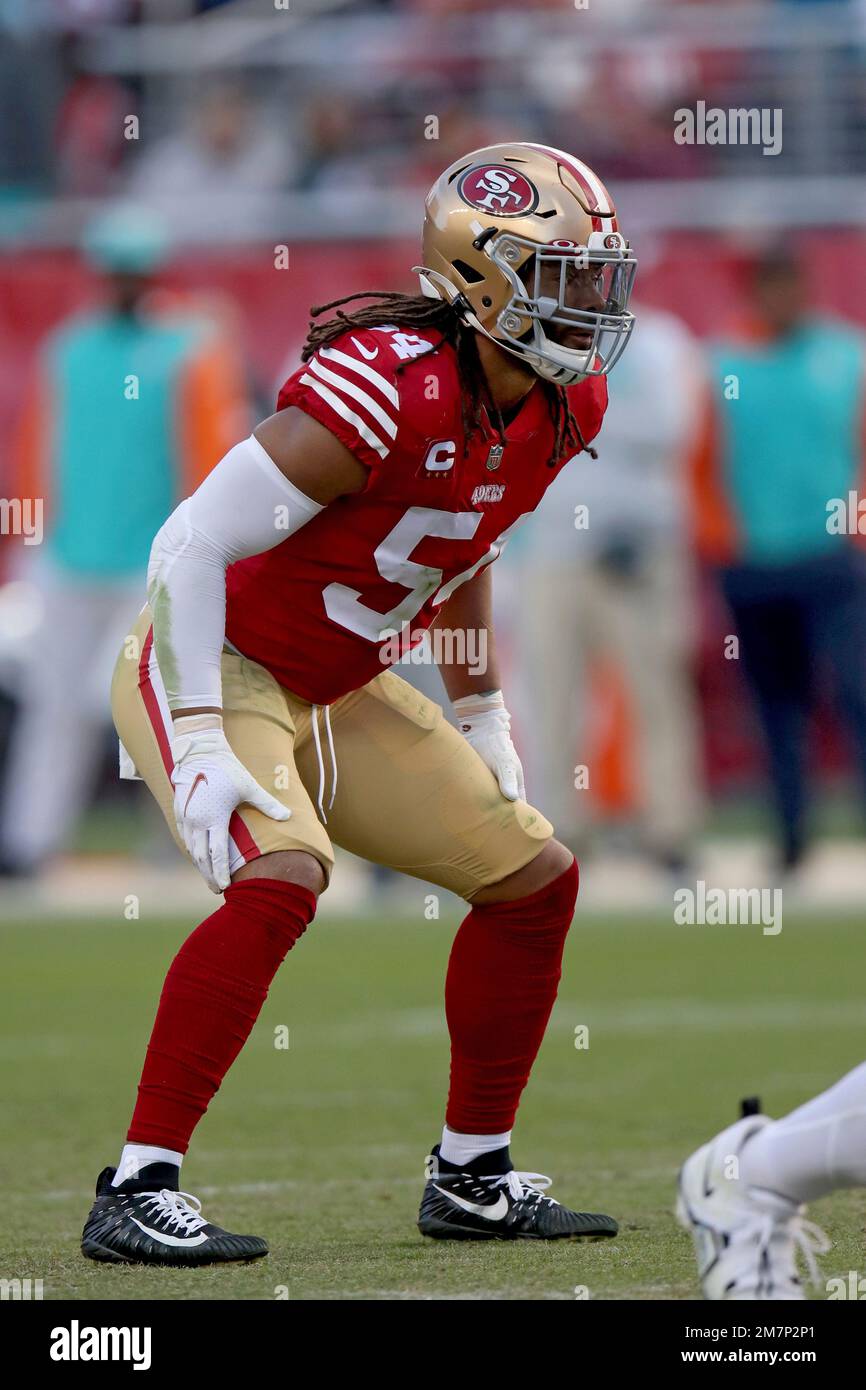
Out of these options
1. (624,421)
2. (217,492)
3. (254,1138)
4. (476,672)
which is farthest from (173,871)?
(217,492)

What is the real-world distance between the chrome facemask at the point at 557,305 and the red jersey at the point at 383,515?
0.37 feet

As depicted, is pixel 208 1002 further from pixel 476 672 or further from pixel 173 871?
pixel 173 871

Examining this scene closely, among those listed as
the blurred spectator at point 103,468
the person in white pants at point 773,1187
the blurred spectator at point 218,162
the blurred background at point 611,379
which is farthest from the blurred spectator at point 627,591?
the person in white pants at point 773,1187

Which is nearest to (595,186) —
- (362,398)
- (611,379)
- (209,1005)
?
(362,398)

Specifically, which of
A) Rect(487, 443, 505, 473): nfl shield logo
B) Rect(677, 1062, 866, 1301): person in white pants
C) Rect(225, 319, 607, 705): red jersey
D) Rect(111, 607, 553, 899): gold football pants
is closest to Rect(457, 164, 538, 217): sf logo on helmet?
Rect(225, 319, 607, 705): red jersey

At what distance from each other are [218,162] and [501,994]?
8900mm

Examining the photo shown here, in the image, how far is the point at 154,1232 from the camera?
11.9 ft

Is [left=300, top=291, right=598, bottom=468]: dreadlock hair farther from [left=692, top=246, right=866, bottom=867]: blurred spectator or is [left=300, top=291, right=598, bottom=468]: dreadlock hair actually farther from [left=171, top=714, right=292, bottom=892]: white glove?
[left=692, top=246, right=866, bottom=867]: blurred spectator

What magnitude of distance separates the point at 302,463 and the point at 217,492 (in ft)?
0.49

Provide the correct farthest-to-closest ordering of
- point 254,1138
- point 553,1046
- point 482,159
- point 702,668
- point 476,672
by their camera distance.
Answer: point 702,668
point 553,1046
point 254,1138
point 476,672
point 482,159

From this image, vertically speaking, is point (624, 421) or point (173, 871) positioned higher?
point (624, 421)

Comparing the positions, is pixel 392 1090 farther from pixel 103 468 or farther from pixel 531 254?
pixel 103 468

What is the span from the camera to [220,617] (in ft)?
12.3

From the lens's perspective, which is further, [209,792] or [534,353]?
[534,353]
